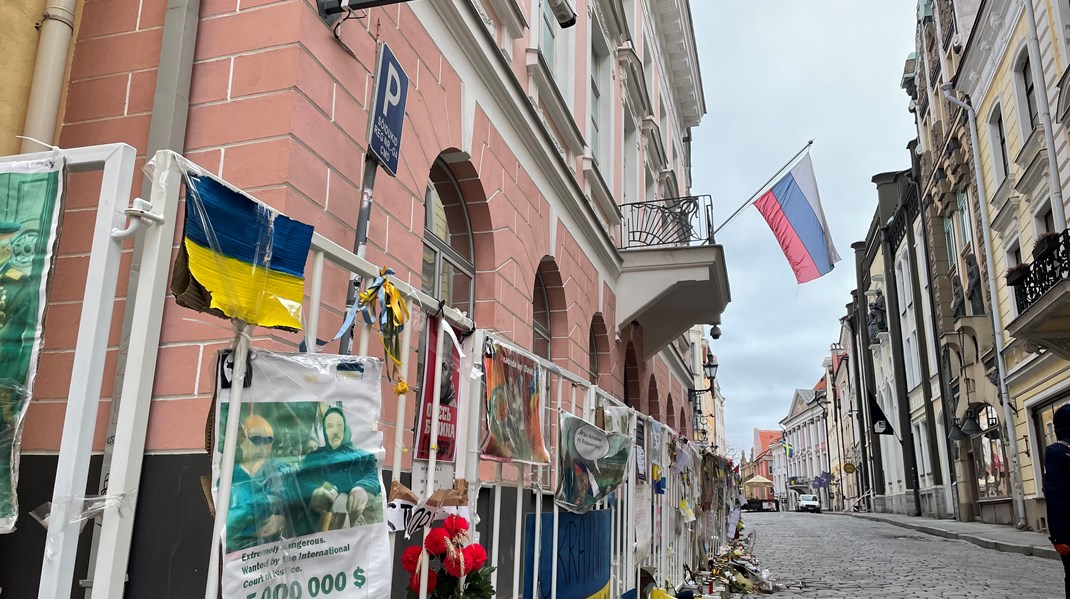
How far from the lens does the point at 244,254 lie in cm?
220

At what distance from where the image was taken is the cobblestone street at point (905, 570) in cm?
946

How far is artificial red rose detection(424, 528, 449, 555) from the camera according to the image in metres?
2.97

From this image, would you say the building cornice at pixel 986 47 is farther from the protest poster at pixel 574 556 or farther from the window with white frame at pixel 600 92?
the protest poster at pixel 574 556

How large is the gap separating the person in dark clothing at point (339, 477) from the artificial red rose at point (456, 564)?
1.61 feet

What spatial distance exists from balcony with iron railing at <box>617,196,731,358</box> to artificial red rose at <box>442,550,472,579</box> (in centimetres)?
842

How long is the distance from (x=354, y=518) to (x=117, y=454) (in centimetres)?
84

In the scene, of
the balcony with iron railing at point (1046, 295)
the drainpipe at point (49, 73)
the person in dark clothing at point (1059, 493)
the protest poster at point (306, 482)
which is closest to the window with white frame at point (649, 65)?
the balcony with iron railing at point (1046, 295)

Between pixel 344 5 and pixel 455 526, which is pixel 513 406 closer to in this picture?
pixel 455 526

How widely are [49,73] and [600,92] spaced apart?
9.08 metres

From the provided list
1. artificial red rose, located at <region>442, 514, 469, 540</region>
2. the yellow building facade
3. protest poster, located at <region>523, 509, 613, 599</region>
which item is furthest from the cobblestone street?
artificial red rose, located at <region>442, 514, 469, 540</region>

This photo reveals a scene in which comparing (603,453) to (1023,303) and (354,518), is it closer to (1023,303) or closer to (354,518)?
(354,518)

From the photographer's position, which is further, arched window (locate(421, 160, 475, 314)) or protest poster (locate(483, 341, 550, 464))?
arched window (locate(421, 160, 475, 314))

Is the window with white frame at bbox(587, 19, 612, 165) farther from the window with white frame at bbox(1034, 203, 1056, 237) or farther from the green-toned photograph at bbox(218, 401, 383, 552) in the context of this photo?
the window with white frame at bbox(1034, 203, 1056, 237)

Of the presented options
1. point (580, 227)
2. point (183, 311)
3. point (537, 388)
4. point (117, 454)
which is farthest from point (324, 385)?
point (580, 227)
